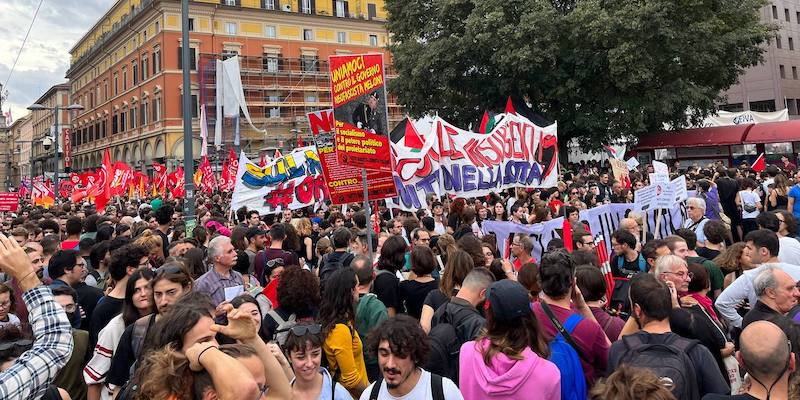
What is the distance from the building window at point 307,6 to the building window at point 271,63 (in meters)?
6.14

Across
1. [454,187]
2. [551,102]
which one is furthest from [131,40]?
[454,187]

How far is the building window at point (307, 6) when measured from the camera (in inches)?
2136

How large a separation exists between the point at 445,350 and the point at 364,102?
13.0ft

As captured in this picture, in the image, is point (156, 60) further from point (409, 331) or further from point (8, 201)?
point (409, 331)

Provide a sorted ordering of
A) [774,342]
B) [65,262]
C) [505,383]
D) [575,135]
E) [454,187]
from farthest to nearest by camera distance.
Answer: [575,135] < [454,187] < [65,262] < [505,383] < [774,342]

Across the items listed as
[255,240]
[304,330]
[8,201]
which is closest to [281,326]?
[304,330]

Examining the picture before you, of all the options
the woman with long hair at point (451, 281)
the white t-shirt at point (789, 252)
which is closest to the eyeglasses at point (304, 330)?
the woman with long hair at point (451, 281)

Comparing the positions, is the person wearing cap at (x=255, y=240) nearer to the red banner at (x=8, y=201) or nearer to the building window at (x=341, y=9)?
the red banner at (x=8, y=201)

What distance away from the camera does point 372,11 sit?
189 ft

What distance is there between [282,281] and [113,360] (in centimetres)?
110

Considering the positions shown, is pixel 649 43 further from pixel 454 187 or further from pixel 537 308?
pixel 537 308

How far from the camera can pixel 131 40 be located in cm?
5541

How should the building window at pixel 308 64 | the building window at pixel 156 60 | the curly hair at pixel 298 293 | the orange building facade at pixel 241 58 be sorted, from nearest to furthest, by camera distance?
1. the curly hair at pixel 298 293
2. the orange building facade at pixel 241 58
3. the building window at pixel 156 60
4. the building window at pixel 308 64

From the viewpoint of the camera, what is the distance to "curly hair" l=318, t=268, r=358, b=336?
3.58 meters
